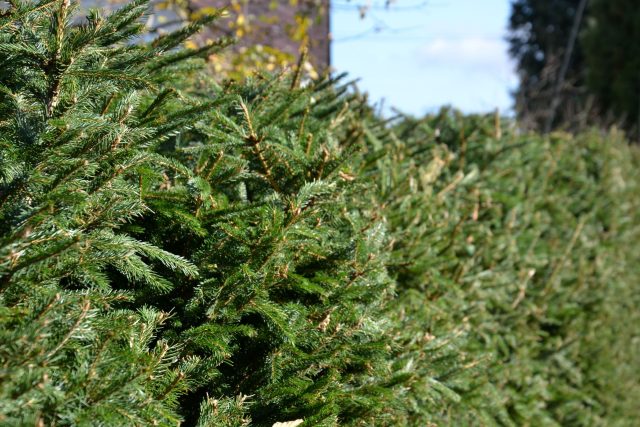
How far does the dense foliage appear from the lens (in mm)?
1698

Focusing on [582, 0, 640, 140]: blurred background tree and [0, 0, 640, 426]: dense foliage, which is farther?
[582, 0, 640, 140]: blurred background tree

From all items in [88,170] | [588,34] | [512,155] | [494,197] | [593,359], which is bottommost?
[88,170]

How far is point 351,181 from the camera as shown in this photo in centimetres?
262

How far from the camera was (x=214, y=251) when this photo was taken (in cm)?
218

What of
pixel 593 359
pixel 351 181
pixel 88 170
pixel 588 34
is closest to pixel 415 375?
pixel 351 181

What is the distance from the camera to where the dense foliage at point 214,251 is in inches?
66.9

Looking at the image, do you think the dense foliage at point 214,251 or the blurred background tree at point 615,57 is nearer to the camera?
the dense foliage at point 214,251

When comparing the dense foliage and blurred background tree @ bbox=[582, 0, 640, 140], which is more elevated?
blurred background tree @ bbox=[582, 0, 640, 140]

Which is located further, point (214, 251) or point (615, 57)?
point (615, 57)

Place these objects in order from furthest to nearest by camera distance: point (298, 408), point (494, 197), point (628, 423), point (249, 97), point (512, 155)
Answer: point (628, 423) < point (512, 155) < point (494, 197) < point (249, 97) < point (298, 408)

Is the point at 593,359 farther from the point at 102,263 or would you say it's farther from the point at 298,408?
the point at 102,263

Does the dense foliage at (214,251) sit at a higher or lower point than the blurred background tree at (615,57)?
lower

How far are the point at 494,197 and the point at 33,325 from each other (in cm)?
323

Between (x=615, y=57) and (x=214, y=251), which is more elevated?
(x=615, y=57)
